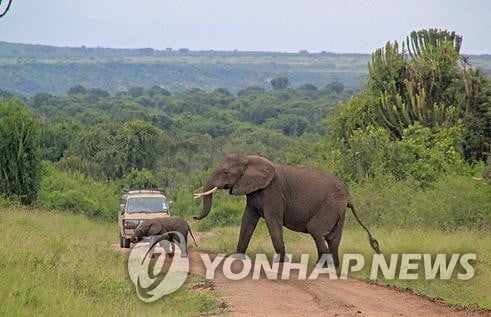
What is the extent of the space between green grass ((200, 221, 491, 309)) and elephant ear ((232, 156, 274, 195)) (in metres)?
1.82

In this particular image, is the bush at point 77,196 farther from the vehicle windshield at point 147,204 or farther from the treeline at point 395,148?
the vehicle windshield at point 147,204

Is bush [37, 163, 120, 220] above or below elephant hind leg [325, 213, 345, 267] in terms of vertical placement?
below

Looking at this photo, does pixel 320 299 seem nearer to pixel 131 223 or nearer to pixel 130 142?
pixel 131 223

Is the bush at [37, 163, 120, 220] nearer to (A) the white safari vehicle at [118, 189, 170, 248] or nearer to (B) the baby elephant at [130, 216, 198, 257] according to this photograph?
(A) the white safari vehicle at [118, 189, 170, 248]

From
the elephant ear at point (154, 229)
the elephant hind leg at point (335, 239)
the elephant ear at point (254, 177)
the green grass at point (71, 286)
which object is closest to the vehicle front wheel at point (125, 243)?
the elephant ear at point (154, 229)

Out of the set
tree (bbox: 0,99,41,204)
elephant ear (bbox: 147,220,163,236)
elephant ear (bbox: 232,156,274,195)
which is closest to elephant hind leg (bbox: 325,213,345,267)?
elephant ear (bbox: 232,156,274,195)

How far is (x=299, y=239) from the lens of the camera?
22.7 meters

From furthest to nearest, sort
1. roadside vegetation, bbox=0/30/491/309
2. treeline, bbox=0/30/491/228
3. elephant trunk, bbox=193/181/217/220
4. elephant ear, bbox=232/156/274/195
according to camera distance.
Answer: treeline, bbox=0/30/491/228
roadside vegetation, bbox=0/30/491/309
elephant trunk, bbox=193/181/217/220
elephant ear, bbox=232/156/274/195

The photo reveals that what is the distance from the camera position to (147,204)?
24.0 m

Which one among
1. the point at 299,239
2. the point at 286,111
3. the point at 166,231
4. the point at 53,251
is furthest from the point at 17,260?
the point at 286,111

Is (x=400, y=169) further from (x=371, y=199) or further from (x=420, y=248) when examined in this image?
(x=420, y=248)

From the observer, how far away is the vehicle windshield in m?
23.8

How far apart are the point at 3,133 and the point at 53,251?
1876 centimetres

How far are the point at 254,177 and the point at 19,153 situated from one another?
17.7 metres
